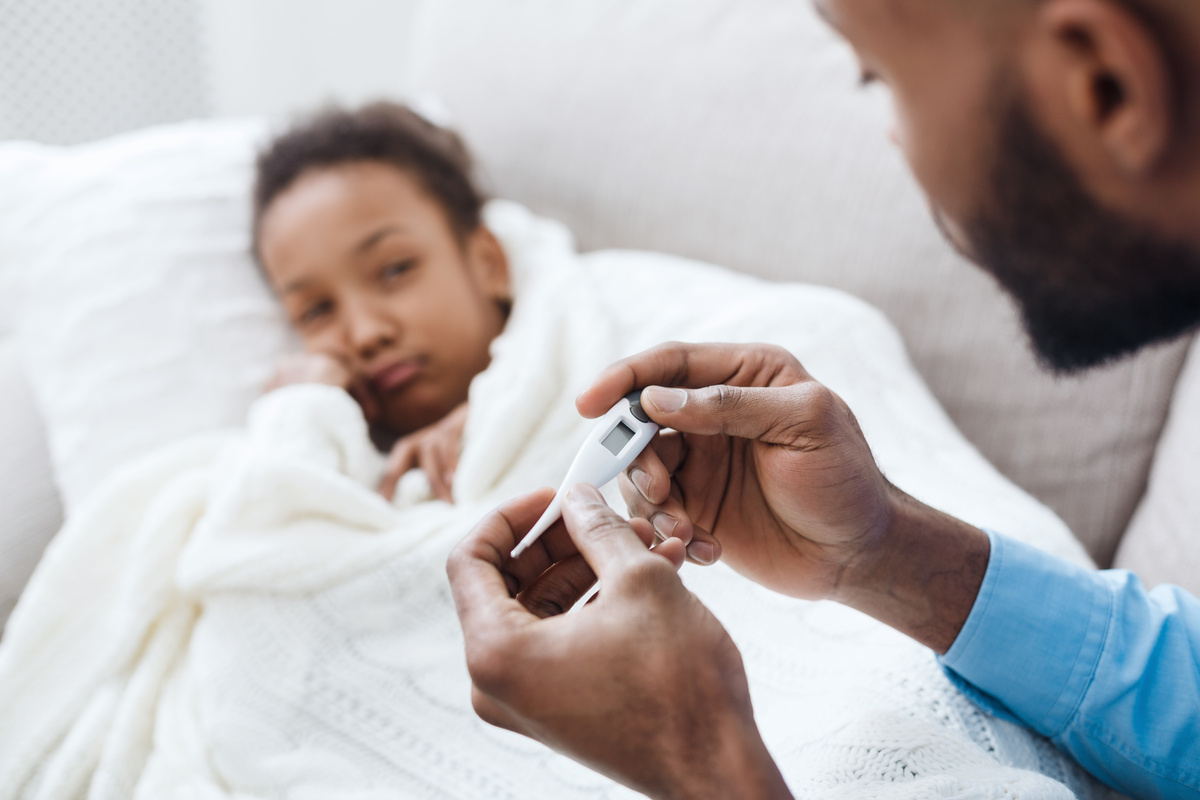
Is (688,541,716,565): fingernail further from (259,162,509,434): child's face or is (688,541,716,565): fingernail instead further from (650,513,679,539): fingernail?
(259,162,509,434): child's face

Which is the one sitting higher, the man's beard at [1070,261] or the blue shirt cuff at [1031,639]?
the man's beard at [1070,261]

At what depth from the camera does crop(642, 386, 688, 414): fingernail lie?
550 millimetres

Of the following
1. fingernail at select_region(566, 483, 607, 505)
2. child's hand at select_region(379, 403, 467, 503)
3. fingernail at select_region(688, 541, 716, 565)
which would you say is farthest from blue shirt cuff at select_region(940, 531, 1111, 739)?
child's hand at select_region(379, 403, 467, 503)

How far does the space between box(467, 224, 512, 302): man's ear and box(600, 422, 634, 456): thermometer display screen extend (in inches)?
25.3

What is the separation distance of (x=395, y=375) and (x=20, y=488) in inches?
16.5

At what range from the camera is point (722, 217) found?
3.59 feet

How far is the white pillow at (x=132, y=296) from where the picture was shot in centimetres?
95

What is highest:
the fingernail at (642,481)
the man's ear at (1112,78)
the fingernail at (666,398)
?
the man's ear at (1112,78)

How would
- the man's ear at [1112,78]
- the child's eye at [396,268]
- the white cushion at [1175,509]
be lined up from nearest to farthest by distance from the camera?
the man's ear at [1112,78] < the white cushion at [1175,509] < the child's eye at [396,268]

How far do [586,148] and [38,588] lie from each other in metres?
0.85

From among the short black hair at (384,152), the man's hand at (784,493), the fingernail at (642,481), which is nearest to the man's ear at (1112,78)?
the man's hand at (784,493)

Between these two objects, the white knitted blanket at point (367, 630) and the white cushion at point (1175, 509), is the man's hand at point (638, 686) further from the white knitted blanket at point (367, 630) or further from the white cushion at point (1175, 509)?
the white cushion at point (1175, 509)

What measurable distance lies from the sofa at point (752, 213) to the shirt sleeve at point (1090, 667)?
15cm

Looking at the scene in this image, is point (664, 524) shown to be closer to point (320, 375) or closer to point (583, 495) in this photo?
point (583, 495)
